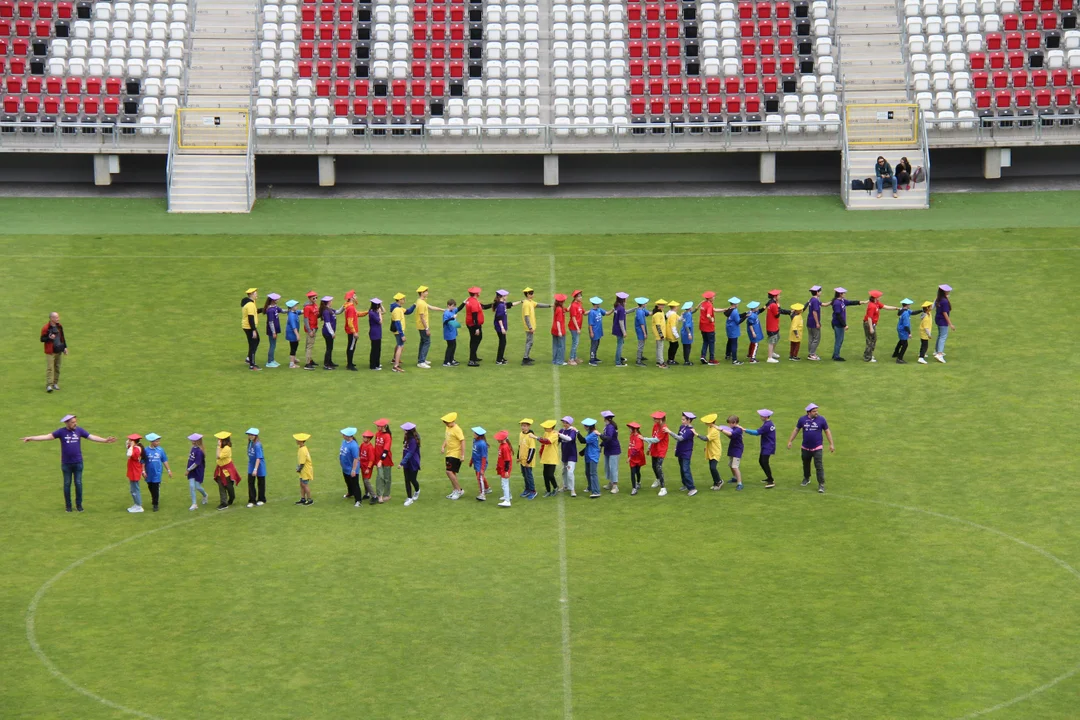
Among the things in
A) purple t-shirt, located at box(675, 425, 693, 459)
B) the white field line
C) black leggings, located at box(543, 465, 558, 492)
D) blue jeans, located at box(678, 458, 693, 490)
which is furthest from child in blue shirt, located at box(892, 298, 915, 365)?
black leggings, located at box(543, 465, 558, 492)

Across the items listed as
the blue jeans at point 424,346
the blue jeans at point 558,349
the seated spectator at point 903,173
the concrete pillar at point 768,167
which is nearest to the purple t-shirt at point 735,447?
the blue jeans at point 558,349

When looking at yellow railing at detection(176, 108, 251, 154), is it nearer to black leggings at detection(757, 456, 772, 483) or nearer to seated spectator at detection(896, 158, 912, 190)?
seated spectator at detection(896, 158, 912, 190)

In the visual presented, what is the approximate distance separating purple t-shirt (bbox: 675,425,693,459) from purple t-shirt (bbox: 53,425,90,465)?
10.8 m

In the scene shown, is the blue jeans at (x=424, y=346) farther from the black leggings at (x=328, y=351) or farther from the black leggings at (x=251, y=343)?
the black leggings at (x=251, y=343)

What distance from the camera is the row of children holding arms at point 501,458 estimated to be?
3020cm

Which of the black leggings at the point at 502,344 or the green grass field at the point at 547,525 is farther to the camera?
the black leggings at the point at 502,344

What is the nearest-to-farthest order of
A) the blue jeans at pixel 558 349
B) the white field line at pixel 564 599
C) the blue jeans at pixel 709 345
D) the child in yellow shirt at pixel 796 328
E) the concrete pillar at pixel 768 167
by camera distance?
1. the white field line at pixel 564 599
2. the blue jeans at pixel 558 349
3. the child in yellow shirt at pixel 796 328
4. the blue jeans at pixel 709 345
5. the concrete pillar at pixel 768 167

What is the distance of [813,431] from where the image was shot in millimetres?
30844

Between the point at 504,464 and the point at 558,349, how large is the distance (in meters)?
7.62

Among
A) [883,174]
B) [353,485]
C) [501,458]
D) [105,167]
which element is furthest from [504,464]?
[105,167]

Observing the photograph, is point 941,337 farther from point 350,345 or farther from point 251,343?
point 251,343

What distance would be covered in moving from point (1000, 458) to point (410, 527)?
456 inches

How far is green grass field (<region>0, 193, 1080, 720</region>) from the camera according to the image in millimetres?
24281

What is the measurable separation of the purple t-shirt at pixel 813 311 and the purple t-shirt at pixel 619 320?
4.19m
